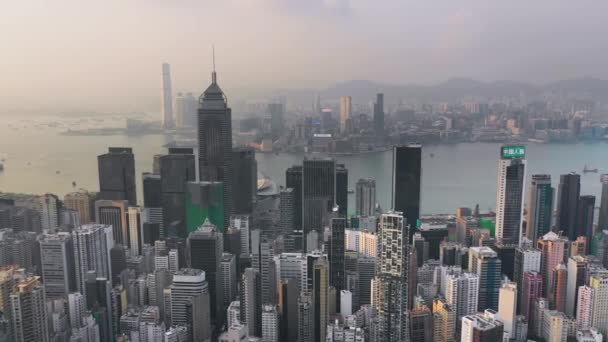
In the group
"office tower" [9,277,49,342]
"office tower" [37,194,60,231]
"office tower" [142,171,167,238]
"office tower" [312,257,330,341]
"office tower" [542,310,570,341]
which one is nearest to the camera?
"office tower" [9,277,49,342]

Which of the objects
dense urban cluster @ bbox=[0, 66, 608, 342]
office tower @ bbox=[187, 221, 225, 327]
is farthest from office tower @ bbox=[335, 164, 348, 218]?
office tower @ bbox=[187, 221, 225, 327]

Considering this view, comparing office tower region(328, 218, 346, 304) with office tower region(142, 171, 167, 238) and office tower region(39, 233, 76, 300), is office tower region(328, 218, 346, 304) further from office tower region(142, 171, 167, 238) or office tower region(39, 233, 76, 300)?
office tower region(39, 233, 76, 300)

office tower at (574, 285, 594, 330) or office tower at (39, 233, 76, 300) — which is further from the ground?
office tower at (39, 233, 76, 300)

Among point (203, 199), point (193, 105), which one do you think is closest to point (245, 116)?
point (193, 105)

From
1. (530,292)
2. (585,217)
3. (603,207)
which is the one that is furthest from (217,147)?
(603,207)

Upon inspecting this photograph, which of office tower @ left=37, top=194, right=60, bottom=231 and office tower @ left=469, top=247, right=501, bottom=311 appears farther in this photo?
office tower @ left=37, top=194, right=60, bottom=231

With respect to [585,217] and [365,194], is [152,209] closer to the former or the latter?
[365,194]
